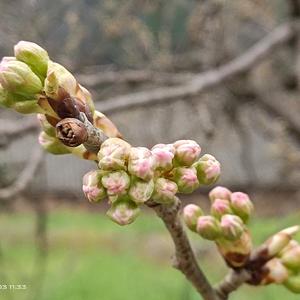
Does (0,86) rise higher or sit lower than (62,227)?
higher

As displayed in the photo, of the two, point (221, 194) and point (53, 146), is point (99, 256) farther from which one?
point (53, 146)

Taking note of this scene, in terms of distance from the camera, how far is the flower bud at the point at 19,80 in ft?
2.52

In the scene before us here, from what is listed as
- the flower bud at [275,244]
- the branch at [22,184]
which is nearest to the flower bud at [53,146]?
the flower bud at [275,244]

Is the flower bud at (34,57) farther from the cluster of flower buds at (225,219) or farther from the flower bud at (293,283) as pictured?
the flower bud at (293,283)

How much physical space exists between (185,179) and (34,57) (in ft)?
0.61

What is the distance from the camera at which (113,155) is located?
74 centimetres

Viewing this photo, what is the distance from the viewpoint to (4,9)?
178 inches

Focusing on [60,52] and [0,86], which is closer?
[0,86]

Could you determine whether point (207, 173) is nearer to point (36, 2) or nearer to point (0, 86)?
point (0, 86)

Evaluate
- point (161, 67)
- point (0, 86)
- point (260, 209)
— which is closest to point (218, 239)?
point (0, 86)

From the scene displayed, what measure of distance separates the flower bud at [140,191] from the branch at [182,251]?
6cm

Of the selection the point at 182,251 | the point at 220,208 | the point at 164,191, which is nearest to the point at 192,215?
the point at 220,208

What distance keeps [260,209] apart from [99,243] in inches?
95.4

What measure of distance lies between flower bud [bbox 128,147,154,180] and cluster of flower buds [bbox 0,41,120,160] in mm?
62
